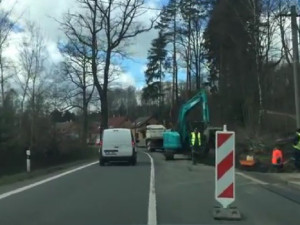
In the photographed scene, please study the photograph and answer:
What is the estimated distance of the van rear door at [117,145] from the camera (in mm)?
30141

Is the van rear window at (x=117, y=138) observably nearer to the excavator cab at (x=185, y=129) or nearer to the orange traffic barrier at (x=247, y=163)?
the orange traffic barrier at (x=247, y=163)

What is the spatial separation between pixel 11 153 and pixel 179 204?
24150 millimetres

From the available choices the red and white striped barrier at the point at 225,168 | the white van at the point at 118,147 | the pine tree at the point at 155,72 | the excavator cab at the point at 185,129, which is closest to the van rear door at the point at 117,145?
the white van at the point at 118,147

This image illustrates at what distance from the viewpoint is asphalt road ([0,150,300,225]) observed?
10656mm

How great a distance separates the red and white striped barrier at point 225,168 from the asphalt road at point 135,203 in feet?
1.56

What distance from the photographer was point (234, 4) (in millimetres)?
46625

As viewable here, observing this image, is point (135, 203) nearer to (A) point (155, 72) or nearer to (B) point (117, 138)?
(B) point (117, 138)

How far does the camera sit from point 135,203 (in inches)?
512

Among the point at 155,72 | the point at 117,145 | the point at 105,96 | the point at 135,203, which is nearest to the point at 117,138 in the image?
the point at 117,145

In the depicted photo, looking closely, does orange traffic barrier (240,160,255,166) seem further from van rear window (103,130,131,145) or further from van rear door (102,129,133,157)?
van rear window (103,130,131,145)

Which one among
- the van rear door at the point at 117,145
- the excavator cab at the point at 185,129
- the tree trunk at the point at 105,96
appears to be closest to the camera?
the van rear door at the point at 117,145

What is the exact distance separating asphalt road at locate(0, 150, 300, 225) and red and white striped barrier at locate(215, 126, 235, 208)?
477 mm

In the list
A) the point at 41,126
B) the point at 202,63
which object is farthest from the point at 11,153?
the point at 202,63

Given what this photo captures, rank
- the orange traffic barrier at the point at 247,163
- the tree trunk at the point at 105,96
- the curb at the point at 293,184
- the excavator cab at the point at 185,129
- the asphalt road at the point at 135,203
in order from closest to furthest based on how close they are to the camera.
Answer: the asphalt road at the point at 135,203
the curb at the point at 293,184
the orange traffic barrier at the point at 247,163
the excavator cab at the point at 185,129
the tree trunk at the point at 105,96
